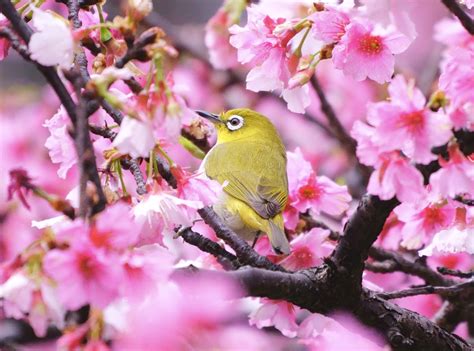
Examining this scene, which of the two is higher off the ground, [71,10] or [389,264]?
[71,10]

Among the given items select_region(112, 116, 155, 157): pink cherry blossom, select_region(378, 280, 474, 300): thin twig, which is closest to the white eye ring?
select_region(378, 280, 474, 300): thin twig

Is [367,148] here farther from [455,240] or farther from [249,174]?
[249,174]

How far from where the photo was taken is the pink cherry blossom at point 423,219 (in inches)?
73.1

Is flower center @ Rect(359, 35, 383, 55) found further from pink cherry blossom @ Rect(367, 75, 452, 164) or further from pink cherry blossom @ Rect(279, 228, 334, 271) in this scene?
pink cherry blossom @ Rect(279, 228, 334, 271)

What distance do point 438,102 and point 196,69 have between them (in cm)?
318

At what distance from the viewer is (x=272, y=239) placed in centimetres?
205

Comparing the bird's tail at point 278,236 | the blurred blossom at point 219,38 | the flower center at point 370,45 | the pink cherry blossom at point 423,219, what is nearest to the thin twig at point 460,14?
the flower center at point 370,45

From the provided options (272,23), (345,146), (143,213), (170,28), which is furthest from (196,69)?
(143,213)

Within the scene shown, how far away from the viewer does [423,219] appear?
6.23 ft

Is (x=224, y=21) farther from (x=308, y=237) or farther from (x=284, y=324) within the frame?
(x=284, y=324)

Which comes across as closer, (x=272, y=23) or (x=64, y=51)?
(x=64, y=51)

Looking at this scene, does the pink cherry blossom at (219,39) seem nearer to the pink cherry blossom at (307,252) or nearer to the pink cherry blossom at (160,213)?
the pink cherry blossom at (307,252)

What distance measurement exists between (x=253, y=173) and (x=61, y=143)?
3.09 feet

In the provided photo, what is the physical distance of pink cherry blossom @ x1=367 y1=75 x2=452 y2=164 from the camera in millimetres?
1352
